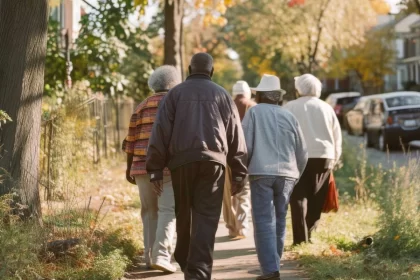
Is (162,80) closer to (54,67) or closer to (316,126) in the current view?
(316,126)

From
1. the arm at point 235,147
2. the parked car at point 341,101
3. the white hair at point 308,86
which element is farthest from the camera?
the parked car at point 341,101

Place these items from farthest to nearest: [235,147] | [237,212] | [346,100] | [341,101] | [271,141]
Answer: [341,101] < [346,100] < [237,212] < [271,141] < [235,147]

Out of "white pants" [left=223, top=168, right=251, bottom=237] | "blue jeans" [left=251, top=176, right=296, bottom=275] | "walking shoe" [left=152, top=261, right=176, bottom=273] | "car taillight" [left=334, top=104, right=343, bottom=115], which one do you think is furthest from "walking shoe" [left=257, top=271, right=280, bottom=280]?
"car taillight" [left=334, top=104, right=343, bottom=115]

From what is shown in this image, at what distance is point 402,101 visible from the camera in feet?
91.6

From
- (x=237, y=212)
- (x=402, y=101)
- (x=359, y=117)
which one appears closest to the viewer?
(x=237, y=212)

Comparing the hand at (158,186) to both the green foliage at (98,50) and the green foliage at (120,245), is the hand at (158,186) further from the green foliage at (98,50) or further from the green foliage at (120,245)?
the green foliage at (98,50)

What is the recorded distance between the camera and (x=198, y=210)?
7418 mm

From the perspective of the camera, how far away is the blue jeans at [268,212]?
26.6 ft

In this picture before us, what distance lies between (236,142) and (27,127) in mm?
2393

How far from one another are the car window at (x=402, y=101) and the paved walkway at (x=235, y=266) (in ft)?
58.1

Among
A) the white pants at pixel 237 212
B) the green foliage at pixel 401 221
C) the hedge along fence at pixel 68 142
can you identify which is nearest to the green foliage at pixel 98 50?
the hedge along fence at pixel 68 142

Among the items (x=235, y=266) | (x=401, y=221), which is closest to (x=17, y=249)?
(x=235, y=266)

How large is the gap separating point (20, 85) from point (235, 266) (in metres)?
2.72

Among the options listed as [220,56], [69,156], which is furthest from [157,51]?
[69,156]
